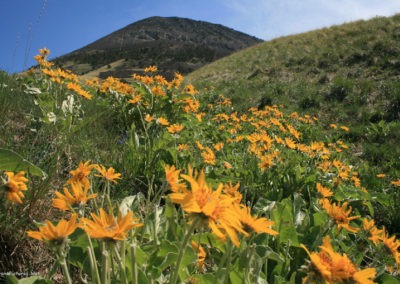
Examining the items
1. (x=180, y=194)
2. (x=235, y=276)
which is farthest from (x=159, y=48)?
(x=180, y=194)

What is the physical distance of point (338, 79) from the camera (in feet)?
29.2

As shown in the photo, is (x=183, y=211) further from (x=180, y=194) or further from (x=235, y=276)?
(x=180, y=194)

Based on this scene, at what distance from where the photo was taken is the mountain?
39625 mm

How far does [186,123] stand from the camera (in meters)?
4.42

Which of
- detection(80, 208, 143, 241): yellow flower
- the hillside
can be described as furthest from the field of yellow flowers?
the hillside

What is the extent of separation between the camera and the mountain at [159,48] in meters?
39.6

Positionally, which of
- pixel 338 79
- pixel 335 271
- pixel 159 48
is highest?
pixel 159 48

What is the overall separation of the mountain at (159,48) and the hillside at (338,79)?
50.4ft

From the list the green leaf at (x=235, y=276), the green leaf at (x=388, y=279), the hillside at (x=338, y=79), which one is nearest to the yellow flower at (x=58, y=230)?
the green leaf at (x=235, y=276)

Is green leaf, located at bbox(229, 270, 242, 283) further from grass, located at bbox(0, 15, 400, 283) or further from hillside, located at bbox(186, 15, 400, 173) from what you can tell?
hillside, located at bbox(186, 15, 400, 173)

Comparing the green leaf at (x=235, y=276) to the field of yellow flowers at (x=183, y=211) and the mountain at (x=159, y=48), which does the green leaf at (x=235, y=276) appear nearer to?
the field of yellow flowers at (x=183, y=211)

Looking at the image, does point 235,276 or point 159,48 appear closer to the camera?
point 235,276

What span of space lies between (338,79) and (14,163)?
29.6 ft

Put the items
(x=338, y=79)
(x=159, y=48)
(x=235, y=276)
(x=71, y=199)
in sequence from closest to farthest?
(x=71, y=199), (x=235, y=276), (x=338, y=79), (x=159, y=48)
